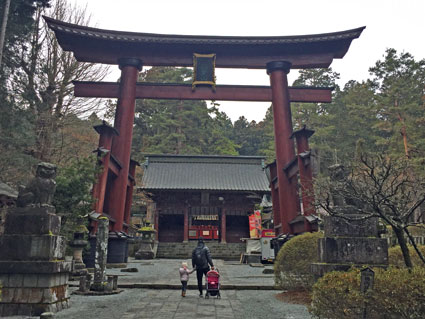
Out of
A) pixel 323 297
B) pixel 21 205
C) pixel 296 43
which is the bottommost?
pixel 323 297

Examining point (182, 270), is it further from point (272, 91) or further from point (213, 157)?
point (213, 157)

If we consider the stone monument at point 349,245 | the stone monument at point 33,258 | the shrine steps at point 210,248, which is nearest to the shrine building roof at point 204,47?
the stone monument at point 33,258

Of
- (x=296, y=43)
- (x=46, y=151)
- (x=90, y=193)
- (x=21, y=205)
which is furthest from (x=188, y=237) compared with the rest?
(x=21, y=205)

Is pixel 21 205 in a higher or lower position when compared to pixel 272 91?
lower

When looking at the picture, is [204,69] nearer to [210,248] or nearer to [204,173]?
[210,248]

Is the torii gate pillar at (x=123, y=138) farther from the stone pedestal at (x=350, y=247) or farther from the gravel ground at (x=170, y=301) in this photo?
the stone pedestal at (x=350, y=247)

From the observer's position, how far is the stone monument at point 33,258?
6086mm

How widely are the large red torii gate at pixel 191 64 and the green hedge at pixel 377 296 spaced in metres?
8.47

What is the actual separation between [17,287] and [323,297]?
5.34 metres

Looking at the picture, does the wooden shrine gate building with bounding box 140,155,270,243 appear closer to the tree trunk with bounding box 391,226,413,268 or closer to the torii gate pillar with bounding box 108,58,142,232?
the torii gate pillar with bounding box 108,58,142,232

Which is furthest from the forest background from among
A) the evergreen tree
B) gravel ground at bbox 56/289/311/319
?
gravel ground at bbox 56/289/311/319

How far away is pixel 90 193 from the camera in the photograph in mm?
12398

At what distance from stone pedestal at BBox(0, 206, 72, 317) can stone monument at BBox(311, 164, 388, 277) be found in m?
4.99

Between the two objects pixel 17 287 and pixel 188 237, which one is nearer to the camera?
pixel 17 287
